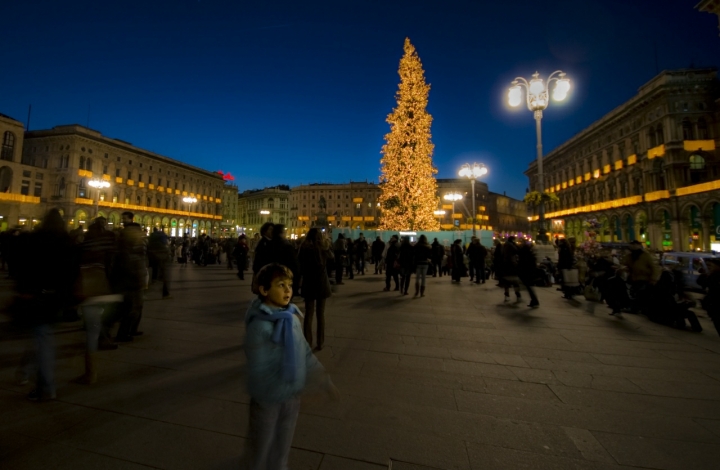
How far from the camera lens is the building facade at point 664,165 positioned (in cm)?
3316

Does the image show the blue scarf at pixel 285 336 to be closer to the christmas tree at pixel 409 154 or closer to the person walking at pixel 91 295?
the person walking at pixel 91 295

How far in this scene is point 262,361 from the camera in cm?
188

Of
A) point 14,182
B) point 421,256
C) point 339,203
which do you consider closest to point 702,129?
point 421,256

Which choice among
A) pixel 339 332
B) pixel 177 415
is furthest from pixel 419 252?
pixel 177 415

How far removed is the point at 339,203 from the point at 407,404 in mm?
96153

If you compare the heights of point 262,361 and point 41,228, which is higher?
point 41,228

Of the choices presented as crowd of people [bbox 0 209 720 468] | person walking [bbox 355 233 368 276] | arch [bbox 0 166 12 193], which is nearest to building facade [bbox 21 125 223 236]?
arch [bbox 0 166 12 193]

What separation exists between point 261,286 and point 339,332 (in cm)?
399

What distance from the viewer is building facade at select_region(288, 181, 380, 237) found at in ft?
314

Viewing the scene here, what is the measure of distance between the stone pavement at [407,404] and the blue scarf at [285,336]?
0.64 m

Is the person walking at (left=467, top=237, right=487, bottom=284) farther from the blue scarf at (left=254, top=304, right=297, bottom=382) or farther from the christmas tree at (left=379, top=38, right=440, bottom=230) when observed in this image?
the blue scarf at (left=254, top=304, right=297, bottom=382)

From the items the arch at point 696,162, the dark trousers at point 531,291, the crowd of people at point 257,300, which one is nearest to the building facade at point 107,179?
the crowd of people at point 257,300

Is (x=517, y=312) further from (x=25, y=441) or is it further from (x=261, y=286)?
(x=25, y=441)

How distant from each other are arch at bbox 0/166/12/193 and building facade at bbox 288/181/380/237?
57.2 metres
